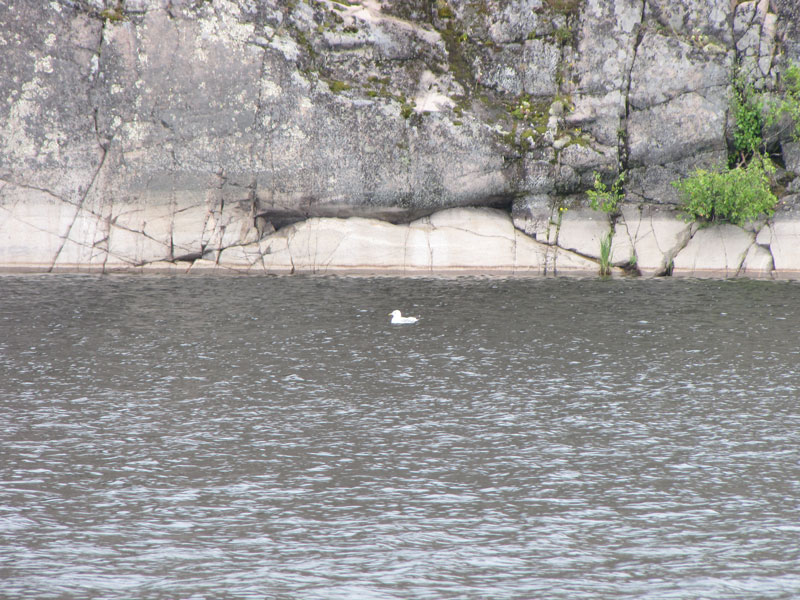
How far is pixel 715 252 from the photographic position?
4181 cm

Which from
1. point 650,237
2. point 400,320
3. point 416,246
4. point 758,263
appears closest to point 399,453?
point 400,320

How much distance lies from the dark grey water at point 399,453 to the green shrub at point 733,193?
30.6 ft

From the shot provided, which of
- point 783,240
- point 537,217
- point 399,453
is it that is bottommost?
point 399,453

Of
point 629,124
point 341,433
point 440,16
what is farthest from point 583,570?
point 440,16

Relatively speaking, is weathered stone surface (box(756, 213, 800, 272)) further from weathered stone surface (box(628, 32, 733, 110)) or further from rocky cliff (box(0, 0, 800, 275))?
weathered stone surface (box(628, 32, 733, 110))

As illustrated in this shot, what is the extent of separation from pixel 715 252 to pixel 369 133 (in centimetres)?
1675

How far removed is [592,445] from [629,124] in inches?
1082

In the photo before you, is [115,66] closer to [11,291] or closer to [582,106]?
[11,291]

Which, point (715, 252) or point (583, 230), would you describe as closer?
point (715, 252)

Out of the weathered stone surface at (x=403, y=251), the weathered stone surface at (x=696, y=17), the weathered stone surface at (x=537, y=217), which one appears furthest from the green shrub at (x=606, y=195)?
the weathered stone surface at (x=696, y=17)

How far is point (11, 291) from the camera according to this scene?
117ft

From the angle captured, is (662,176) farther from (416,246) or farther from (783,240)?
(416,246)

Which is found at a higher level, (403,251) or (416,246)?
(416,246)

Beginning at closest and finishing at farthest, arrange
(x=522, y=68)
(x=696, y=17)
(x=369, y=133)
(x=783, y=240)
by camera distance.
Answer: (x=783, y=240) → (x=369, y=133) → (x=696, y=17) → (x=522, y=68)
